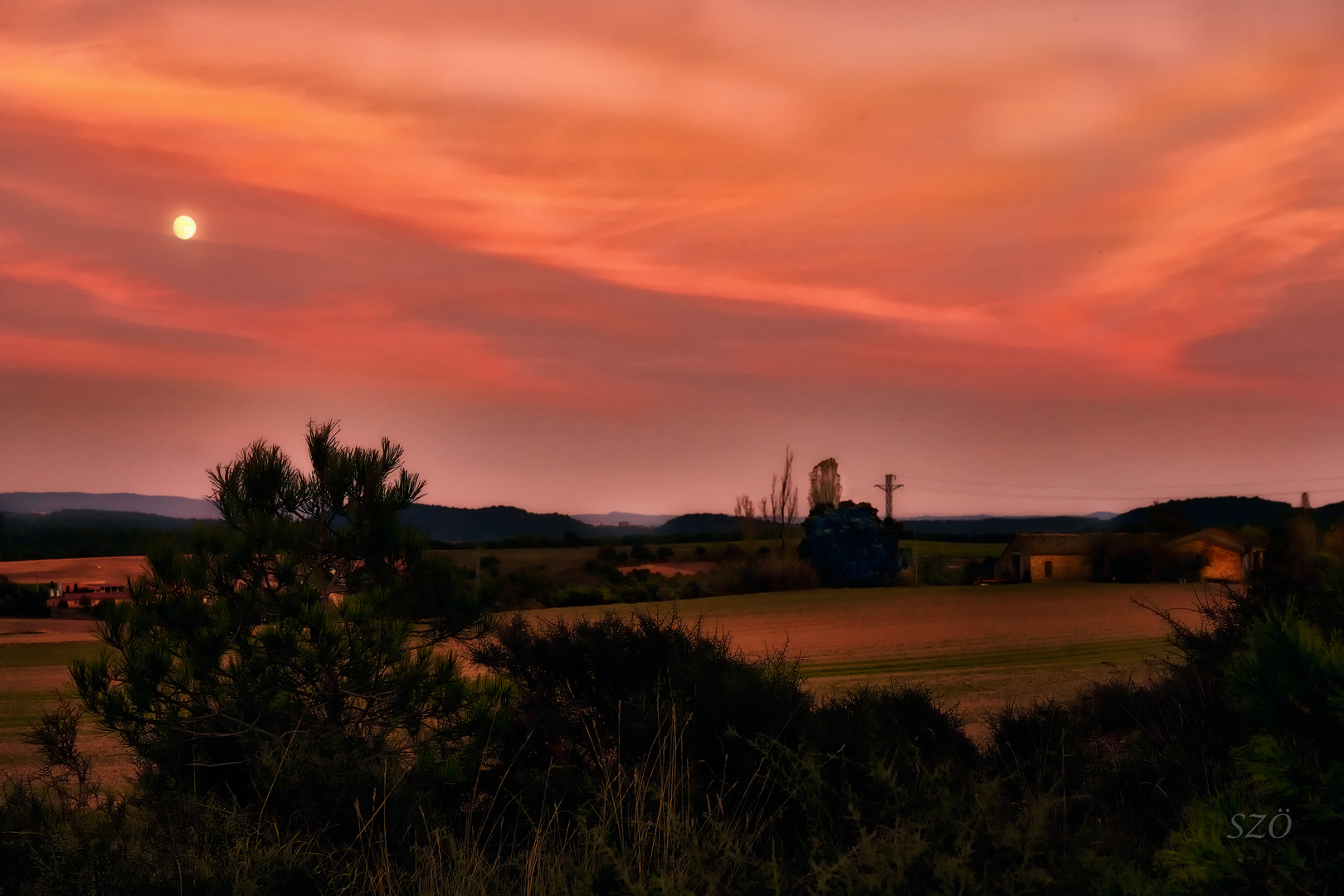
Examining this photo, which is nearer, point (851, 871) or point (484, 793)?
point (851, 871)

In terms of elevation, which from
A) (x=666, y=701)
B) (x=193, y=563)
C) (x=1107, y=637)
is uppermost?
(x=193, y=563)

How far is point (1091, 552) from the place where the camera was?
64.8 m

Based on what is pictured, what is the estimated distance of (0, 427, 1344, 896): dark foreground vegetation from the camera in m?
3.68

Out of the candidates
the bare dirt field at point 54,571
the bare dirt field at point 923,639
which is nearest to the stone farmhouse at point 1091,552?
the bare dirt field at point 923,639

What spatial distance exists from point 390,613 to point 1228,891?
28.6 feet

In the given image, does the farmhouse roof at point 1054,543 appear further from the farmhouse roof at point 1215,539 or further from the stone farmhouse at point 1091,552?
the farmhouse roof at point 1215,539

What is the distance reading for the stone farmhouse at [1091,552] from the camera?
188ft

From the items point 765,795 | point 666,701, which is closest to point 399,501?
point 666,701

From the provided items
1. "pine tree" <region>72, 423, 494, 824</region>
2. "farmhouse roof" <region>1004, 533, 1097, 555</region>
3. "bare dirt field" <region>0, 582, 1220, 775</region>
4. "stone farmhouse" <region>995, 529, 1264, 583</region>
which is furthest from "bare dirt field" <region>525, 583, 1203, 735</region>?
"farmhouse roof" <region>1004, 533, 1097, 555</region>

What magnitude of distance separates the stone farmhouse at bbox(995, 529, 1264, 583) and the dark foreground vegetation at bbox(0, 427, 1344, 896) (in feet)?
169

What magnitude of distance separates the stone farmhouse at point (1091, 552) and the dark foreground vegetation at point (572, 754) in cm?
5142

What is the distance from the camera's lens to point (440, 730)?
1027 cm

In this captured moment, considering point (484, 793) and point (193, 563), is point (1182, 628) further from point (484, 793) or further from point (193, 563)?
point (193, 563)

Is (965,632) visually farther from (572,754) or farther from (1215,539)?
(572,754)
